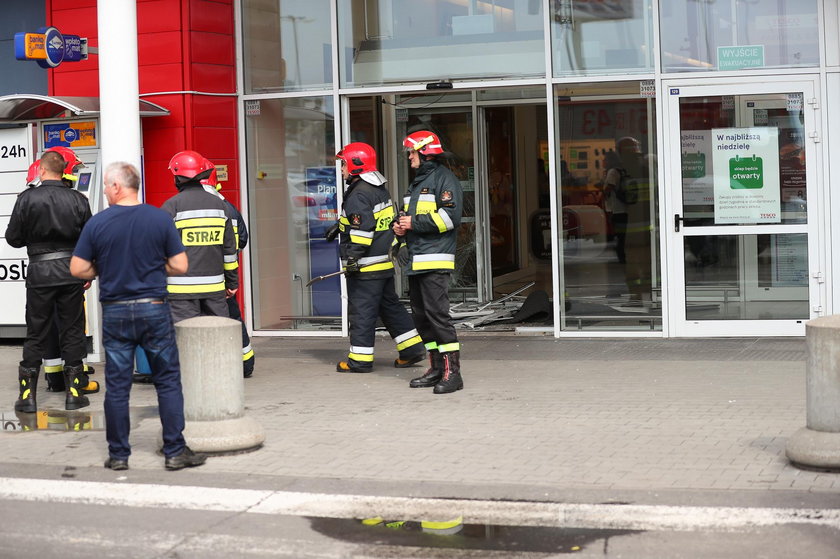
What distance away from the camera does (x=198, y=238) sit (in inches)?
380

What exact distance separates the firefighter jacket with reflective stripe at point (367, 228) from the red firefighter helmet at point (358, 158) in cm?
11

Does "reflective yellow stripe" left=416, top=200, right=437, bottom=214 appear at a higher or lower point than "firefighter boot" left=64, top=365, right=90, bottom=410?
higher

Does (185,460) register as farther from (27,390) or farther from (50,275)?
(50,275)

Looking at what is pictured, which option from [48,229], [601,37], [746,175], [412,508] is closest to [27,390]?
[48,229]

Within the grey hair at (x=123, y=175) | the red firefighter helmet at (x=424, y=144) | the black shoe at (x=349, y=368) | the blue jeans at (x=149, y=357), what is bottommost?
the black shoe at (x=349, y=368)

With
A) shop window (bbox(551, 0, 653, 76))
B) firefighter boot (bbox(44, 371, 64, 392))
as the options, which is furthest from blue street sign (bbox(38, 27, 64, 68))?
shop window (bbox(551, 0, 653, 76))

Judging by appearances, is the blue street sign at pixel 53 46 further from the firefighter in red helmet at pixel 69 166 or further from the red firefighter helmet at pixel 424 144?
the red firefighter helmet at pixel 424 144

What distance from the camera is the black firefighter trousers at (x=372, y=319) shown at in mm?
10500

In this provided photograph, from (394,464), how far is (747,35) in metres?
6.65

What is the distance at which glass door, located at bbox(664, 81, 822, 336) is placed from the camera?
38.5 ft

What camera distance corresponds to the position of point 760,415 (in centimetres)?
816

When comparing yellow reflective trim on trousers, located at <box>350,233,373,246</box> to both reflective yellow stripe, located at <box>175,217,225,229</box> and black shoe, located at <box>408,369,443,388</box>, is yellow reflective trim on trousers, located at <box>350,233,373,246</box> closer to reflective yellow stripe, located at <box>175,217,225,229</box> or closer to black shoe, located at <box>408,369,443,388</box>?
reflective yellow stripe, located at <box>175,217,225,229</box>

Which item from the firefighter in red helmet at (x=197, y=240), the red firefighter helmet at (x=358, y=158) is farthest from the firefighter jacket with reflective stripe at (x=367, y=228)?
the firefighter in red helmet at (x=197, y=240)

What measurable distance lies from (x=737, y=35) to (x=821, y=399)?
604cm
